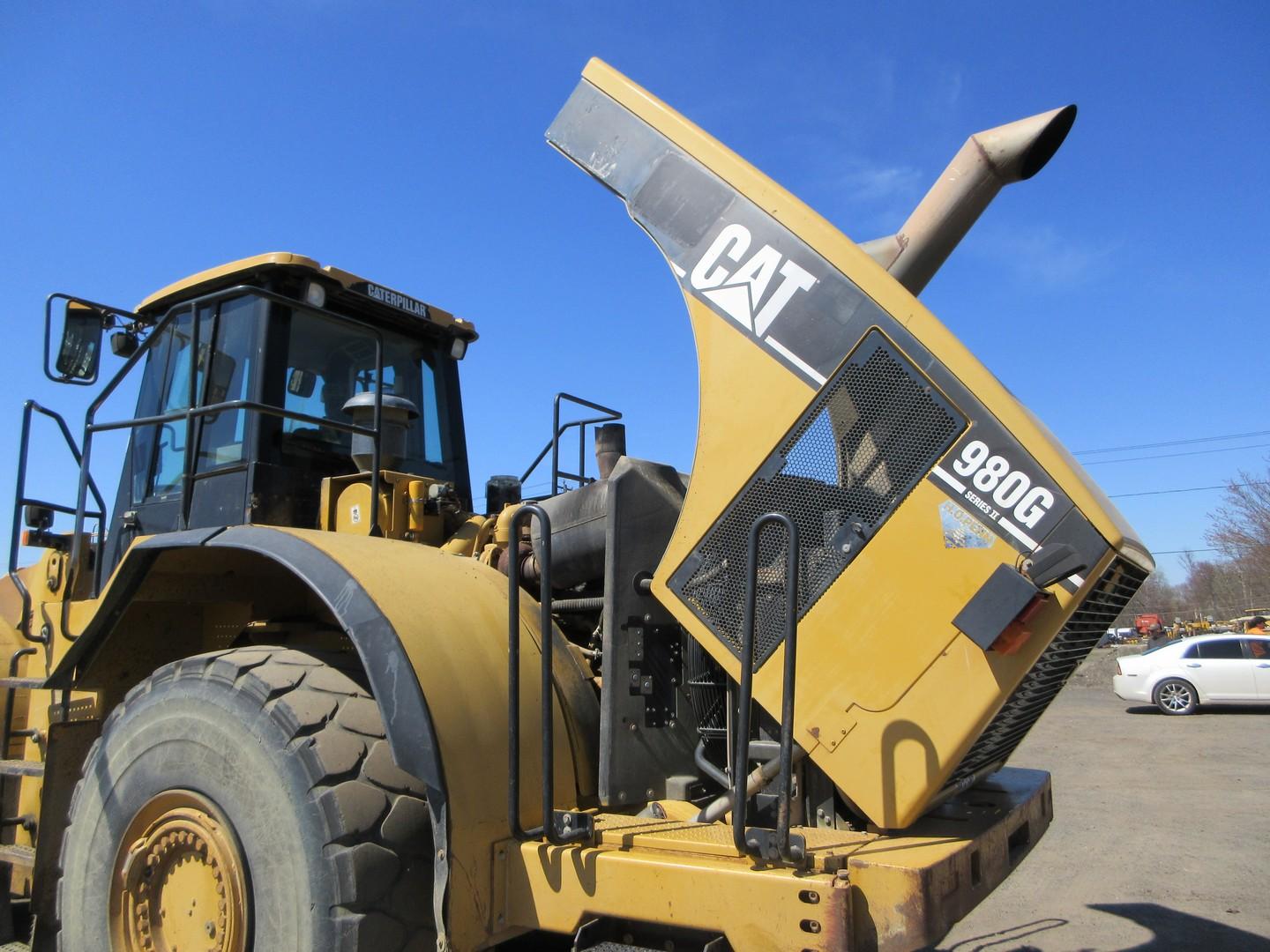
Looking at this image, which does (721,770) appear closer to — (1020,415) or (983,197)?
(1020,415)

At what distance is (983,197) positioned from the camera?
3035mm

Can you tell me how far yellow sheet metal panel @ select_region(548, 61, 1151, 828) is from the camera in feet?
8.09

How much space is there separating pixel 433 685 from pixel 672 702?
2.94ft

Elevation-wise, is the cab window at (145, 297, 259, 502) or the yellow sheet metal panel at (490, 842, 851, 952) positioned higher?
the cab window at (145, 297, 259, 502)

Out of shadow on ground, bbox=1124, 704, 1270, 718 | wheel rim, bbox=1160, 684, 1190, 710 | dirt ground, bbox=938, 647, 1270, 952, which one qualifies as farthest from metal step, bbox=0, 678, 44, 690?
wheel rim, bbox=1160, 684, 1190, 710

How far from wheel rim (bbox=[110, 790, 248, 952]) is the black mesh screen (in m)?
1.62

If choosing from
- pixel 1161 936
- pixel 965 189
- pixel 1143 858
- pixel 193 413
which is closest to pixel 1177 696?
pixel 1143 858

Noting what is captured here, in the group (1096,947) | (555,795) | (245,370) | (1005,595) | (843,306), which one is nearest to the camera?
(1005,595)

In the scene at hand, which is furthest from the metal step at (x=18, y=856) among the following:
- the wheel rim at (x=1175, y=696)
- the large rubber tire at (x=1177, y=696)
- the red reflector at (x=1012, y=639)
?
the wheel rim at (x=1175, y=696)

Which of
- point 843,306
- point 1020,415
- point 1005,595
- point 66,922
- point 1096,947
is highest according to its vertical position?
point 843,306

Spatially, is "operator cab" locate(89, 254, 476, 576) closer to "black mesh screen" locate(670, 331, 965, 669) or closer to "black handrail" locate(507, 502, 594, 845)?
"black handrail" locate(507, 502, 594, 845)

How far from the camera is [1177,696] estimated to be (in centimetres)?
1702

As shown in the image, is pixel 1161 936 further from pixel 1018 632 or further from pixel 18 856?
pixel 18 856

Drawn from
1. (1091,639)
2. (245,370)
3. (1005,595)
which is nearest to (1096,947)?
(1091,639)
